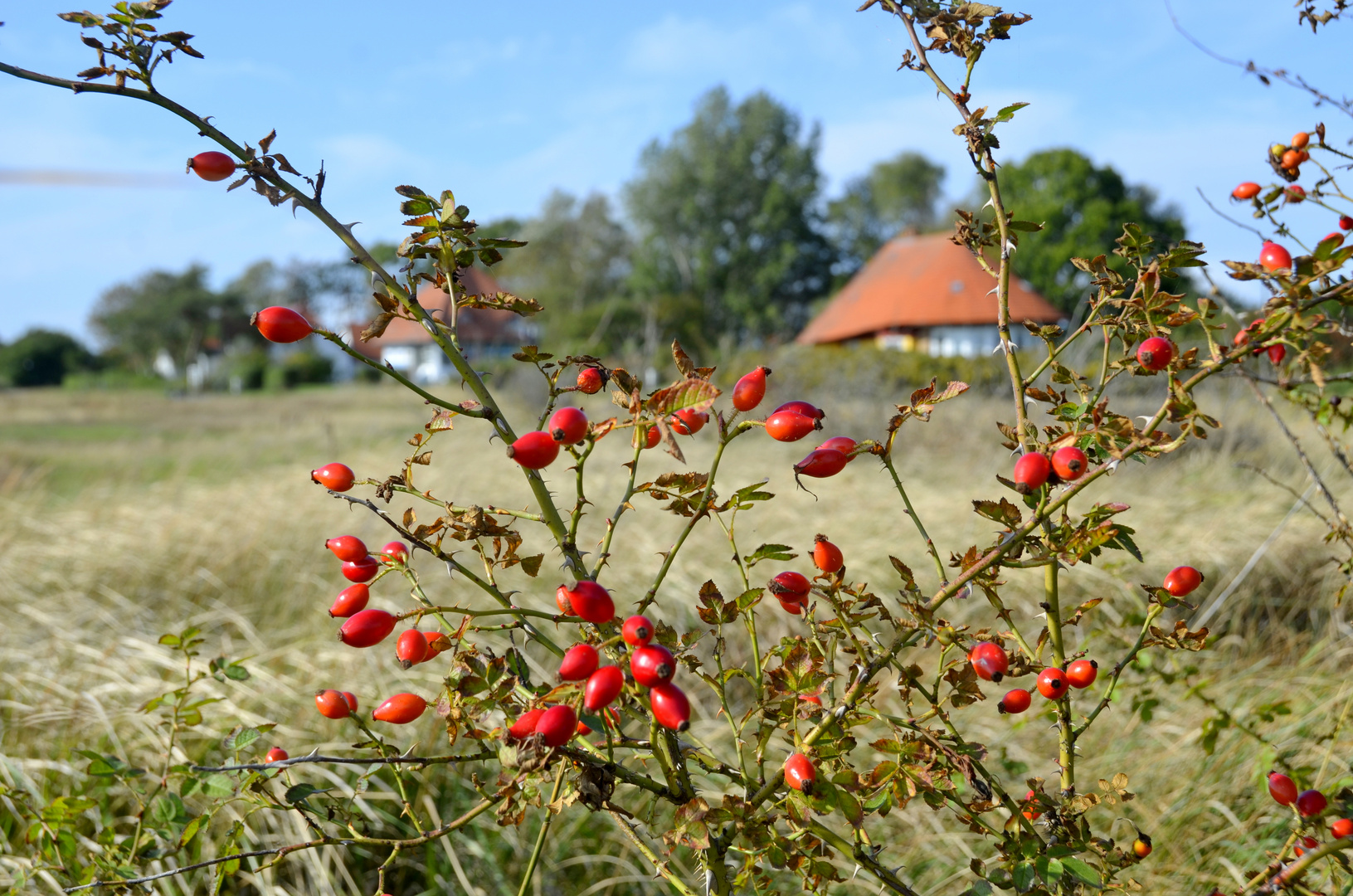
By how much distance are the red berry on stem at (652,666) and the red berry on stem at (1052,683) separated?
13.9 inches

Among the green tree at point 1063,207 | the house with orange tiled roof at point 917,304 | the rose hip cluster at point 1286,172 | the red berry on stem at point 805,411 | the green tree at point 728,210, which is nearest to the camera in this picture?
the red berry on stem at point 805,411

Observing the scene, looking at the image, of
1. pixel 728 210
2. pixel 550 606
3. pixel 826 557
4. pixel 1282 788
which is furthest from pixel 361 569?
pixel 728 210

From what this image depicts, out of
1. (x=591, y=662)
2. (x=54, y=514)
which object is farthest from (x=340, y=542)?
(x=54, y=514)

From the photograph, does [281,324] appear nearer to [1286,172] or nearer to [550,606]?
[1286,172]

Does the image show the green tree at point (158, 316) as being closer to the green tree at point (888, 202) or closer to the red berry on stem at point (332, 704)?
the green tree at point (888, 202)

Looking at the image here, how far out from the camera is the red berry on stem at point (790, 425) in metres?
0.63

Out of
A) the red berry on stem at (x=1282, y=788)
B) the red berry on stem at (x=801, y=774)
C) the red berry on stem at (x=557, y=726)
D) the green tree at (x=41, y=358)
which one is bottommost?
the red berry on stem at (x=1282, y=788)

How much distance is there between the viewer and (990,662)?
26.2 inches

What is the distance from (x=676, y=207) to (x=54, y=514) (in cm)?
2066

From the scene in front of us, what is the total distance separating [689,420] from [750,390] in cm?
6

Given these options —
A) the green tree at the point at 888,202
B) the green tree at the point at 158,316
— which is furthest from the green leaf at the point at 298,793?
the green tree at the point at 158,316

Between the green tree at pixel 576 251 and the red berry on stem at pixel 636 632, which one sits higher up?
the green tree at pixel 576 251

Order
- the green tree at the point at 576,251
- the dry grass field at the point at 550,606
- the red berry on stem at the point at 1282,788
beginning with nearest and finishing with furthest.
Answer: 1. the red berry on stem at the point at 1282,788
2. the dry grass field at the point at 550,606
3. the green tree at the point at 576,251

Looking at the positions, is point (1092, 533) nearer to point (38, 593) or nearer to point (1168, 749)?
point (1168, 749)
